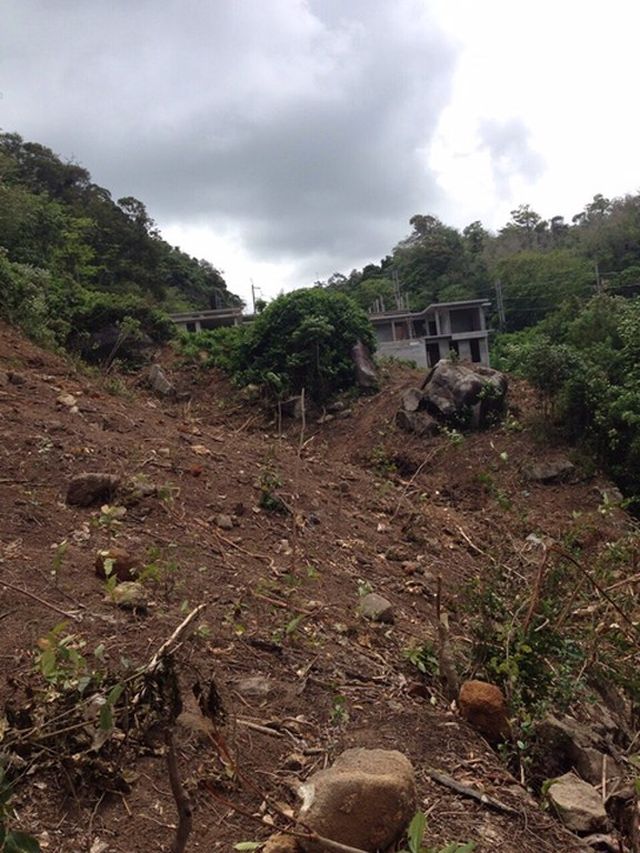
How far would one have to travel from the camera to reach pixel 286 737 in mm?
2285

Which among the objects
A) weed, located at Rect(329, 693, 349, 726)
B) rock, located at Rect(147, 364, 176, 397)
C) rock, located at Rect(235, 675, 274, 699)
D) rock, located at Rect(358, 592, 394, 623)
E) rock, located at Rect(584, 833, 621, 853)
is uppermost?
rock, located at Rect(147, 364, 176, 397)

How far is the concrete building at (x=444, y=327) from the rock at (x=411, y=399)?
13.7 metres

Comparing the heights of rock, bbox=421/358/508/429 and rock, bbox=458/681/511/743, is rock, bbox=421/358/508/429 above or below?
→ above

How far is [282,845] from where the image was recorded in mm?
1729

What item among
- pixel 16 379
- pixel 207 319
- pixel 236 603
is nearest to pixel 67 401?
pixel 16 379

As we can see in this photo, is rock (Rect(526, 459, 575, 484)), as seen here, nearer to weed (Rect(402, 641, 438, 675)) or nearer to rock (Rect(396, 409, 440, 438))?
rock (Rect(396, 409, 440, 438))

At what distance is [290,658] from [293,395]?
9.44 m

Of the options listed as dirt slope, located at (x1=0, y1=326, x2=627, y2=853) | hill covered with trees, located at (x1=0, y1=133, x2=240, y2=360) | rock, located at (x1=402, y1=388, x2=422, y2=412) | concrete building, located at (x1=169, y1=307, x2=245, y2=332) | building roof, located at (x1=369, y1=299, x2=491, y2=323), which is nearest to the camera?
dirt slope, located at (x1=0, y1=326, x2=627, y2=853)

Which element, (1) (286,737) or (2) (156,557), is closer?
(1) (286,737)

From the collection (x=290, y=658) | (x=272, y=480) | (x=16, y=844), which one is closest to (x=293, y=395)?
(x=272, y=480)

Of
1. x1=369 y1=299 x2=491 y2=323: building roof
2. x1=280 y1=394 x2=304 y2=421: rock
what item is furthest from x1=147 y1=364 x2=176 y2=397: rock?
x1=369 y1=299 x2=491 y2=323: building roof

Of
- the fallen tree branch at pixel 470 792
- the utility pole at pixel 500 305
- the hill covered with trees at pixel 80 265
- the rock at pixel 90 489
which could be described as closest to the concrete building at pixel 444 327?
the utility pole at pixel 500 305

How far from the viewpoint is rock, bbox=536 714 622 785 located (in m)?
2.44

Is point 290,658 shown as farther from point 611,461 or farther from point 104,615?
point 611,461
